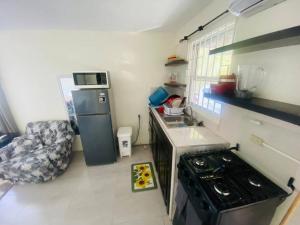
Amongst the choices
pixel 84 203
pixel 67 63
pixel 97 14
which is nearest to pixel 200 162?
pixel 84 203

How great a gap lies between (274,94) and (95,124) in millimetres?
2326

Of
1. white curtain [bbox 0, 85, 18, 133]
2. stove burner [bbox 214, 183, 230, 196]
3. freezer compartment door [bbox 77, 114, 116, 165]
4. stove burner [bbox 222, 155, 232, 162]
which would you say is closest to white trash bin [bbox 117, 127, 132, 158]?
freezer compartment door [bbox 77, 114, 116, 165]

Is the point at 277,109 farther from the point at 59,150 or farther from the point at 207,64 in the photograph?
the point at 59,150

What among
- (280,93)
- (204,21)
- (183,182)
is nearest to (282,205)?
(183,182)

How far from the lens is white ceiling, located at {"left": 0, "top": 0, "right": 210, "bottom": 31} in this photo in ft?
4.87

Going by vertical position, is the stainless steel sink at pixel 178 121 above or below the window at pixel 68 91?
below

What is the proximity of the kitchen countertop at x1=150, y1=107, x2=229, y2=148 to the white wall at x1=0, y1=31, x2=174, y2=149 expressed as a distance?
1480mm

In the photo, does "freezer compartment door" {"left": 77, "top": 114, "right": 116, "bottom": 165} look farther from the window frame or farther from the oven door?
the oven door

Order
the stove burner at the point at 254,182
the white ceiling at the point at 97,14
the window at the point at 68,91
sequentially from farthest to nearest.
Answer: the window at the point at 68,91, the white ceiling at the point at 97,14, the stove burner at the point at 254,182

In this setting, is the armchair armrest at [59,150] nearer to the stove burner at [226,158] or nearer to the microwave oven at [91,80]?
the microwave oven at [91,80]

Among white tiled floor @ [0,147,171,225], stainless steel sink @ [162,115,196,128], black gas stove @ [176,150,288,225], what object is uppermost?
stainless steel sink @ [162,115,196,128]

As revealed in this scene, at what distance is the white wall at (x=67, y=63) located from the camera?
234 cm

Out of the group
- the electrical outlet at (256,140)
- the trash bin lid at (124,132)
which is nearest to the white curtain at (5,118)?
the trash bin lid at (124,132)

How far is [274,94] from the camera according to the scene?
882 mm
